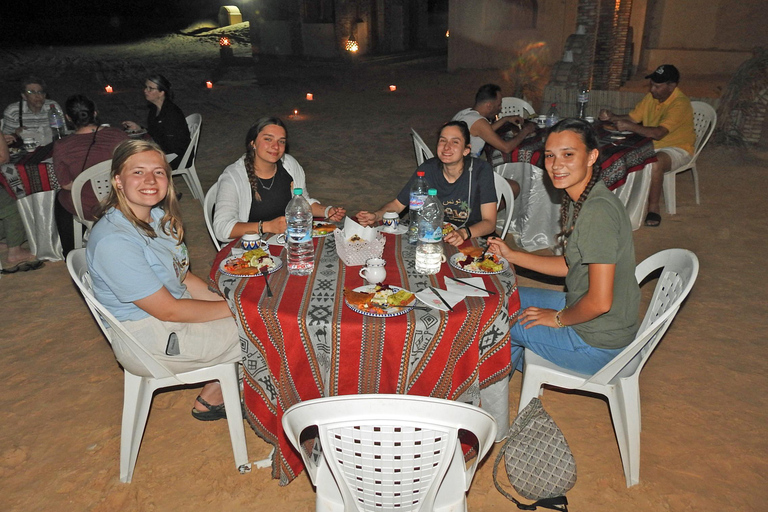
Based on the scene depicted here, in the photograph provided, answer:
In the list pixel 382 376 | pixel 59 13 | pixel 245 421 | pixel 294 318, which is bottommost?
pixel 245 421

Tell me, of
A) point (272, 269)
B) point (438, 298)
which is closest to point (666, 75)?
point (438, 298)

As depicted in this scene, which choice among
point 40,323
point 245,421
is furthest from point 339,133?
point 245,421

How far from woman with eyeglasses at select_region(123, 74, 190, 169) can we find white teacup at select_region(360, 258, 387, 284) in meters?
4.32

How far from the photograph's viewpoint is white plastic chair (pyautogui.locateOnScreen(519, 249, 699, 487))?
2.63 metres

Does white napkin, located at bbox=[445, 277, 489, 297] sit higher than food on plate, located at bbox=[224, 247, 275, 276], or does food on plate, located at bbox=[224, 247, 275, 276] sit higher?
food on plate, located at bbox=[224, 247, 275, 276]

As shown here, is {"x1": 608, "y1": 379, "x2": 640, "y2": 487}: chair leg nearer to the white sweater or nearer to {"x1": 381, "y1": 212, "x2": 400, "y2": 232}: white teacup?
{"x1": 381, "y1": 212, "x2": 400, "y2": 232}: white teacup

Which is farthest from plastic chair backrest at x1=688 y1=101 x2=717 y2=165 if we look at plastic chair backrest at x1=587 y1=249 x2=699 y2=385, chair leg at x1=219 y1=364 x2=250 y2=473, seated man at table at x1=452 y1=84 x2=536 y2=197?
chair leg at x1=219 y1=364 x2=250 y2=473

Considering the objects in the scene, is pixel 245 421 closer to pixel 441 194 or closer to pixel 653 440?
pixel 441 194

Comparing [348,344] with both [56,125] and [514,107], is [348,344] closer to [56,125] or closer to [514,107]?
[56,125]

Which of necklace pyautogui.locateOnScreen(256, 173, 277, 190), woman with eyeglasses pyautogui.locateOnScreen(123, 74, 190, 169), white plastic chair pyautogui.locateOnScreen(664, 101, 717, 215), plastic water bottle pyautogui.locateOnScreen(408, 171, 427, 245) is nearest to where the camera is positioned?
plastic water bottle pyautogui.locateOnScreen(408, 171, 427, 245)

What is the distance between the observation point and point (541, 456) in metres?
2.58

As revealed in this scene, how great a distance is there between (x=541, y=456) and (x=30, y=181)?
4.86 m

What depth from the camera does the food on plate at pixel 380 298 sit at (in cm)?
233

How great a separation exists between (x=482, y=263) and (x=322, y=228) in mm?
1045
